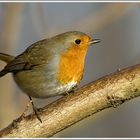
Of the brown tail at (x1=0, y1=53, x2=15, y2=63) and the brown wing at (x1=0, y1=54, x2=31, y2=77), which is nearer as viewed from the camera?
the brown wing at (x1=0, y1=54, x2=31, y2=77)

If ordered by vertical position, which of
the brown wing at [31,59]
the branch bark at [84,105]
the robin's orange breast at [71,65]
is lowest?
the branch bark at [84,105]

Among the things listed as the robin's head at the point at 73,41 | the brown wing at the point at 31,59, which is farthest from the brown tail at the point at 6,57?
the robin's head at the point at 73,41

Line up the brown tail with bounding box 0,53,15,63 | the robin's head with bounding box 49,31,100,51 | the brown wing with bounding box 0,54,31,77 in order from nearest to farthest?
the robin's head with bounding box 49,31,100,51 → the brown wing with bounding box 0,54,31,77 → the brown tail with bounding box 0,53,15,63

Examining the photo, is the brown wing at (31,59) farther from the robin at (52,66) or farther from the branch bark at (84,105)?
the branch bark at (84,105)

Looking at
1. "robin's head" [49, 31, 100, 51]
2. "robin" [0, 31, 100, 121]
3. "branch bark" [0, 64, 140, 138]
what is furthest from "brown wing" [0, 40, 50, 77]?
"branch bark" [0, 64, 140, 138]

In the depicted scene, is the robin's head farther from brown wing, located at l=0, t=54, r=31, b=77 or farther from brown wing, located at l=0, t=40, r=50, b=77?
brown wing, located at l=0, t=54, r=31, b=77

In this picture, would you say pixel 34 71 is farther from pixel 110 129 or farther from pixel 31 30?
pixel 110 129

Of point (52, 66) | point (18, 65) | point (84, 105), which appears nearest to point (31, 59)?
point (18, 65)
